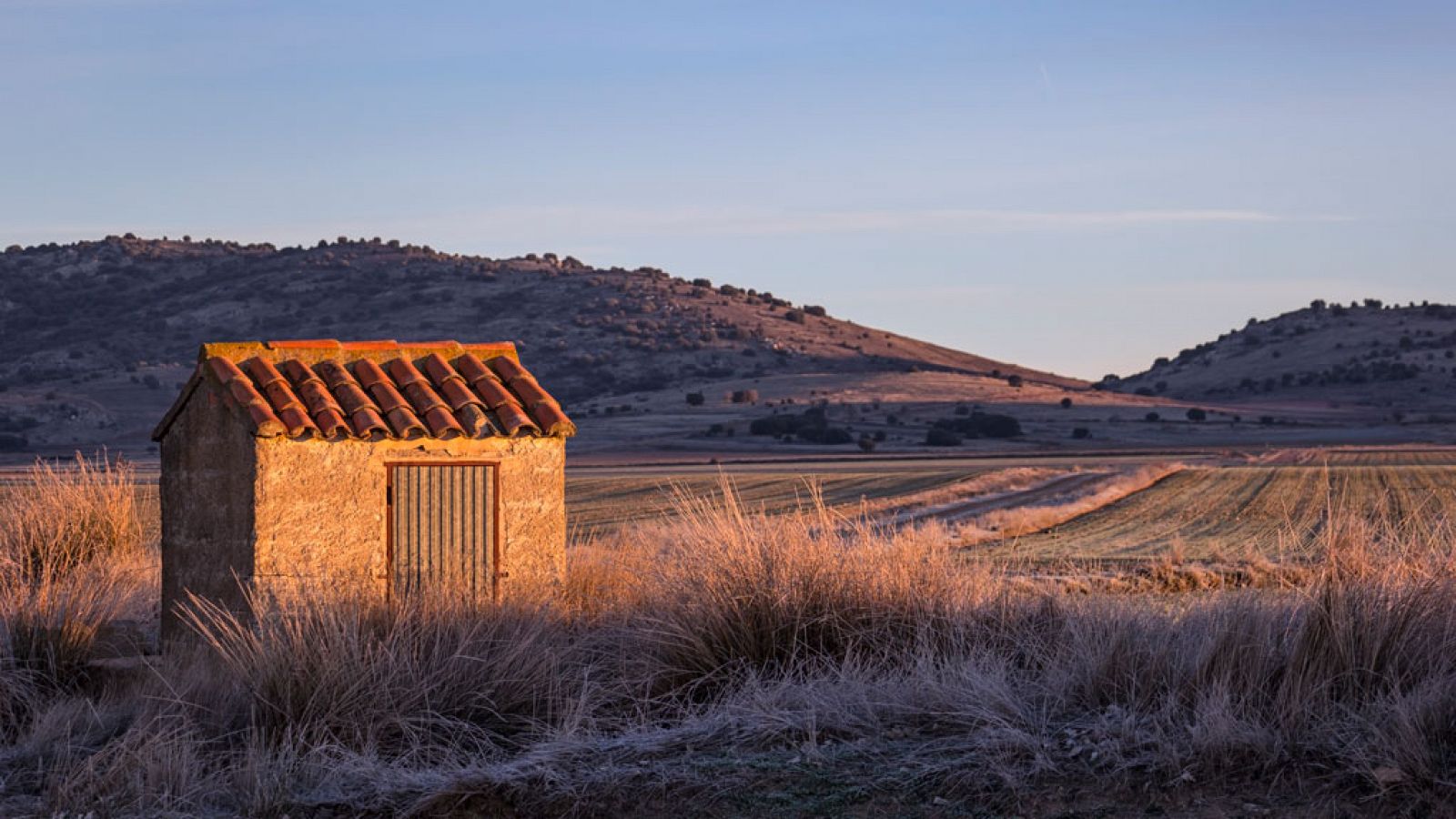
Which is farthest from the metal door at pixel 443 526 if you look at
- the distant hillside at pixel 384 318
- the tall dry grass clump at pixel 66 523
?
the distant hillside at pixel 384 318

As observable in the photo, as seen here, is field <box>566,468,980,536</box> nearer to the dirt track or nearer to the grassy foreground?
the dirt track

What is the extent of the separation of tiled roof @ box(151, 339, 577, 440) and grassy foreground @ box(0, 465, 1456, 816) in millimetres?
1492

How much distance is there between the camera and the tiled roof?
11.9 meters

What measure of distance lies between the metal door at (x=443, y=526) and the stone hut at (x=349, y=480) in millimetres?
10

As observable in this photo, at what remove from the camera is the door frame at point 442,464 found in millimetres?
12055

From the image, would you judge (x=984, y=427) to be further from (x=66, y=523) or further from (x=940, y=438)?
(x=66, y=523)

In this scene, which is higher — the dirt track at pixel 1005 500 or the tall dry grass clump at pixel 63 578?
the tall dry grass clump at pixel 63 578

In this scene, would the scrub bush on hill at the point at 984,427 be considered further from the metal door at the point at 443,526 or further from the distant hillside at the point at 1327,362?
the metal door at the point at 443,526

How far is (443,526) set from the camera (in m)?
12.2

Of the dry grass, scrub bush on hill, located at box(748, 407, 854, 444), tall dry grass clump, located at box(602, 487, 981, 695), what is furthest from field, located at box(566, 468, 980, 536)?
scrub bush on hill, located at box(748, 407, 854, 444)

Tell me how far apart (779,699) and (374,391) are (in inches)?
191

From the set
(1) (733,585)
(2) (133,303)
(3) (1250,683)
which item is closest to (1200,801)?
(3) (1250,683)

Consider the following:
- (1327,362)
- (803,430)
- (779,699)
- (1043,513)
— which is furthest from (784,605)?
(1327,362)

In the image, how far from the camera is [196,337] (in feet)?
393
